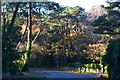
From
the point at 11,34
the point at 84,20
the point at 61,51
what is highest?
the point at 84,20

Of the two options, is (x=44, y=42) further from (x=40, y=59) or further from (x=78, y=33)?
(x=78, y=33)

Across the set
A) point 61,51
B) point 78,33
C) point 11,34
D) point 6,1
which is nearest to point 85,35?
point 78,33

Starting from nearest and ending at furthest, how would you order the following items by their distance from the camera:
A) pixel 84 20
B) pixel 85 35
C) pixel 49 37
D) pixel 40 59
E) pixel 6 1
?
pixel 6 1
pixel 85 35
pixel 84 20
pixel 49 37
pixel 40 59

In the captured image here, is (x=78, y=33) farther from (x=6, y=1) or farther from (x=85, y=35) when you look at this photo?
(x=6, y=1)

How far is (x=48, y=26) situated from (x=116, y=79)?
33719mm

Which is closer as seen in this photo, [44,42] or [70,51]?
[70,51]

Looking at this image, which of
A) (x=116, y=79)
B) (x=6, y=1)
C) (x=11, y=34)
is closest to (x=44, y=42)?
(x=6, y=1)

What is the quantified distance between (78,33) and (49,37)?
8548mm

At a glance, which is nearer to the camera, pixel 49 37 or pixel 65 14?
pixel 65 14

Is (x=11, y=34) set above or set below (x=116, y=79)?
above

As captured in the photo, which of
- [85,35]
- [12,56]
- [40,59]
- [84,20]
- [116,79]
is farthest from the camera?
[40,59]

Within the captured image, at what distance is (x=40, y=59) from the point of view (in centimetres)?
5416

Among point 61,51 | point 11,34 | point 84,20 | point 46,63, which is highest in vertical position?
point 84,20

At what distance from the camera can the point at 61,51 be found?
1864 inches
